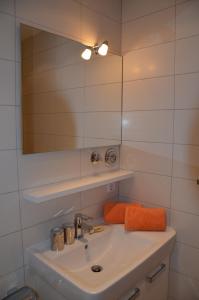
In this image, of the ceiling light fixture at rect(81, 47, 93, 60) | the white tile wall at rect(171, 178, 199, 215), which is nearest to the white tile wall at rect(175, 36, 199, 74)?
the ceiling light fixture at rect(81, 47, 93, 60)

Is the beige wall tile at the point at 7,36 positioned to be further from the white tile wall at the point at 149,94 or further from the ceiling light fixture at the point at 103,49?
the white tile wall at the point at 149,94

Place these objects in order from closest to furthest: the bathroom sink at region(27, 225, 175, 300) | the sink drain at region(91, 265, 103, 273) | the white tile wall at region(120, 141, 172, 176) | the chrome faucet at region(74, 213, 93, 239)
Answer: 1. the bathroom sink at region(27, 225, 175, 300)
2. the sink drain at region(91, 265, 103, 273)
3. the chrome faucet at region(74, 213, 93, 239)
4. the white tile wall at region(120, 141, 172, 176)

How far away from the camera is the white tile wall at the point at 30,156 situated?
1120 millimetres

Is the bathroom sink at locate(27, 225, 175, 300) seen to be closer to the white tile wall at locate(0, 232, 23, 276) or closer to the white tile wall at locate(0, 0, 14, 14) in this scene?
the white tile wall at locate(0, 232, 23, 276)

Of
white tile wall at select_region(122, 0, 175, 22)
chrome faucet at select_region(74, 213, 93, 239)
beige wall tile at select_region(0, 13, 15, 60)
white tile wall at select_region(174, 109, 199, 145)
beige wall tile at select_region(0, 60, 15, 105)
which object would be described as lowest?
chrome faucet at select_region(74, 213, 93, 239)

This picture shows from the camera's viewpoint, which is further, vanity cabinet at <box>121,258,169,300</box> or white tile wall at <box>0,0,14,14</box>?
vanity cabinet at <box>121,258,169,300</box>

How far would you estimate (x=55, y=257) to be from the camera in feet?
4.07

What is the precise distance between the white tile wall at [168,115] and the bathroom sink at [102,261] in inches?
8.2

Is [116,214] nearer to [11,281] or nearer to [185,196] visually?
[185,196]

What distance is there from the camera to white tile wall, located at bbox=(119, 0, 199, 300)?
55.5 inches

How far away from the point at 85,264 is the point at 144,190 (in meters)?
0.65

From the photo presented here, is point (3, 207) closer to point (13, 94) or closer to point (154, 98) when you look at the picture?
point (13, 94)

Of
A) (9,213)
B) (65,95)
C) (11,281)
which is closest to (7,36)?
(65,95)

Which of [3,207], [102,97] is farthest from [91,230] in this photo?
[102,97]
